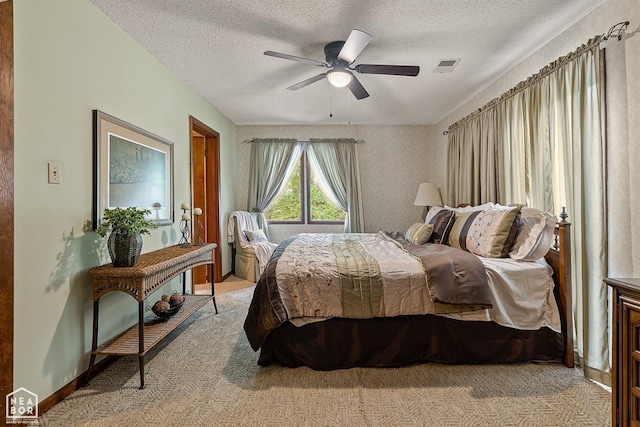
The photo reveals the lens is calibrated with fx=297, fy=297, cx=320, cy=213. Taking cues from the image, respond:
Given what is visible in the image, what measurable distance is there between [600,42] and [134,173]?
11.2 feet

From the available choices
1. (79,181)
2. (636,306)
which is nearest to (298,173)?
(79,181)

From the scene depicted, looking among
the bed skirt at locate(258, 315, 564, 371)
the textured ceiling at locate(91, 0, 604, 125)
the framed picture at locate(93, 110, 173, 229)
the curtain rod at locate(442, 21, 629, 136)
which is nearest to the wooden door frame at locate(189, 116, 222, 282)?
the textured ceiling at locate(91, 0, 604, 125)

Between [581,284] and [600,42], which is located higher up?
[600,42]

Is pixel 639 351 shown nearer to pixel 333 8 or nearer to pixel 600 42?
pixel 600 42

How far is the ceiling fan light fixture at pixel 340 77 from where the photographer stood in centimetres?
250

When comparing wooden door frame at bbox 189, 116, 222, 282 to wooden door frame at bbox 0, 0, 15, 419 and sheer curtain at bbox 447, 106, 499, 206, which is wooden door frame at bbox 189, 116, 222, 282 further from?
sheer curtain at bbox 447, 106, 499, 206

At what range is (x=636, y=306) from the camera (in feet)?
4.02

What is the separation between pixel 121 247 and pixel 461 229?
2715 mm

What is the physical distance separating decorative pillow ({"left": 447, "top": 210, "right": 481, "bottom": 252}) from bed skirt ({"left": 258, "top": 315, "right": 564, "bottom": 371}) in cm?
77

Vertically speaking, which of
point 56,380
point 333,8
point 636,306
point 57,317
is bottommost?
point 56,380

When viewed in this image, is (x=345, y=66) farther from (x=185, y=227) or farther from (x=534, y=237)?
(x=185, y=227)

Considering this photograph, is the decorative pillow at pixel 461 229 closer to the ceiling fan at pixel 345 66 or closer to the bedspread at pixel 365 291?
the bedspread at pixel 365 291

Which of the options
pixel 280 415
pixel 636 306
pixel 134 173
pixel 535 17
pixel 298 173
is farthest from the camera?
pixel 298 173

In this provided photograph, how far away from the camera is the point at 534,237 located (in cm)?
220
